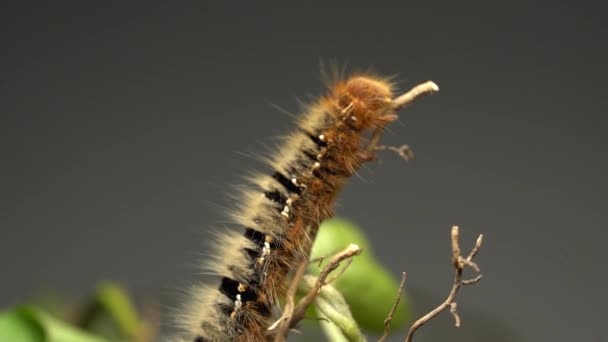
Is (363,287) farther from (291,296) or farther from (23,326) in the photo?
(23,326)

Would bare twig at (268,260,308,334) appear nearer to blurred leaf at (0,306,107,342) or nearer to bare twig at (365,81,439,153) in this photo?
bare twig at (365,81,439,153)

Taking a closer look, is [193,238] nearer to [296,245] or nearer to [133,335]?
[133,335]

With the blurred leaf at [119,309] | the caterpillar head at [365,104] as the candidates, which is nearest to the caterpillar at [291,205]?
the caterpillar head at [365,104]

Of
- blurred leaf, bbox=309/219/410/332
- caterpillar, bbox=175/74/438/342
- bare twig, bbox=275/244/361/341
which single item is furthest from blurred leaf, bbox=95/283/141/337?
bare twig, bbox=275/244/361/341

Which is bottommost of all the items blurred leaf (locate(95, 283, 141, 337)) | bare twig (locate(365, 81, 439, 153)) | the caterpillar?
the caterpillar

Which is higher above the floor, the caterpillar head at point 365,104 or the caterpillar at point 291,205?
the caterpillar head at point 365,104

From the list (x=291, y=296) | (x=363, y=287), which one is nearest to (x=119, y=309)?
(x=363, y=287)

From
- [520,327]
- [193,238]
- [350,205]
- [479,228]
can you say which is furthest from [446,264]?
[193,238]

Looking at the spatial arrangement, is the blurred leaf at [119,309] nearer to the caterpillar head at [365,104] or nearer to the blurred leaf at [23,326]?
the blurred leaf at [23,326]

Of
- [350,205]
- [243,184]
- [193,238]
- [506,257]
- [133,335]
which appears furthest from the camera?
[193,238]
